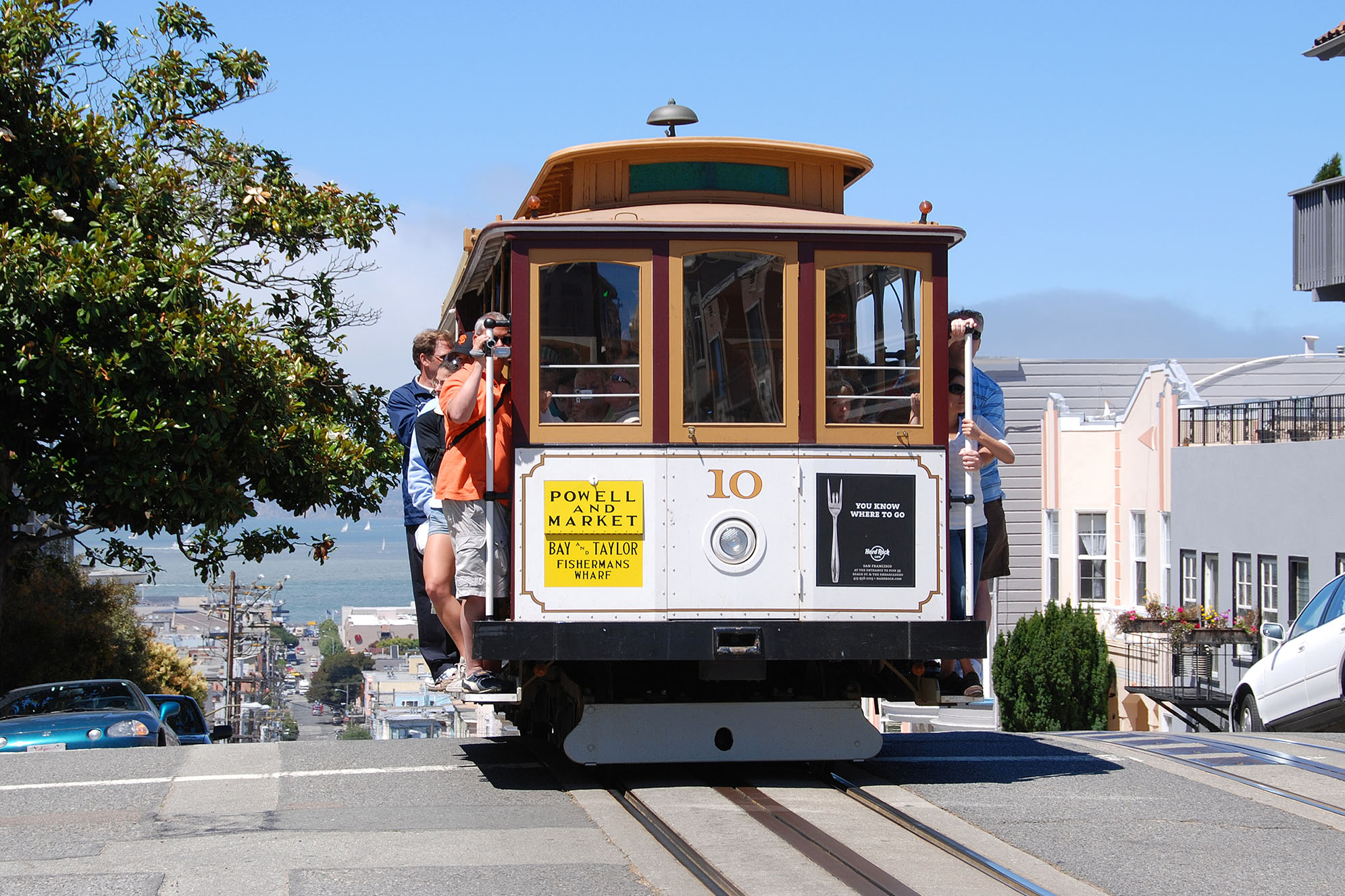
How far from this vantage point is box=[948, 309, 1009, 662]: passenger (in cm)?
898

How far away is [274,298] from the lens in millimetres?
17938

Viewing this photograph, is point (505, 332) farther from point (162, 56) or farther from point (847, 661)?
point (162, 56)

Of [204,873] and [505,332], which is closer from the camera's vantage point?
[204,873]

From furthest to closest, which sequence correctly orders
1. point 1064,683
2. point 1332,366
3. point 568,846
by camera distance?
point 1332,366 < point 1064,683 < point 568,846

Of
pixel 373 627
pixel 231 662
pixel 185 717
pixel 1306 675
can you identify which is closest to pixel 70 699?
pixel 185 717

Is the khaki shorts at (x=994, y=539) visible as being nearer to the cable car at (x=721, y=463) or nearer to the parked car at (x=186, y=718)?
the cable car at (x=721, y=463)

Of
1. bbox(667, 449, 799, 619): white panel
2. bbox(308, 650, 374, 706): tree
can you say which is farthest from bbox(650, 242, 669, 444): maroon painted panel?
bbox(308, 650, 374, 706): tree

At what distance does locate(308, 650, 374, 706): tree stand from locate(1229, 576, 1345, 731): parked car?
275 ft

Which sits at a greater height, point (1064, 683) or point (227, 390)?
point (227, 390)

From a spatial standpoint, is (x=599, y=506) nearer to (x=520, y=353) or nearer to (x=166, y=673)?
(x=520, y=353)

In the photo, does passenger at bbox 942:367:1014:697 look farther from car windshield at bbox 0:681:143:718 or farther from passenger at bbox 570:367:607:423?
car windshield at bbox 0:681:143:718

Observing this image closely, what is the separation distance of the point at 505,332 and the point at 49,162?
8.48 m

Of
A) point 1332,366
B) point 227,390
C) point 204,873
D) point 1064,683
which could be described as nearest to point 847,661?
point 204,873

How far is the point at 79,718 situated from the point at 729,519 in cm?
718
